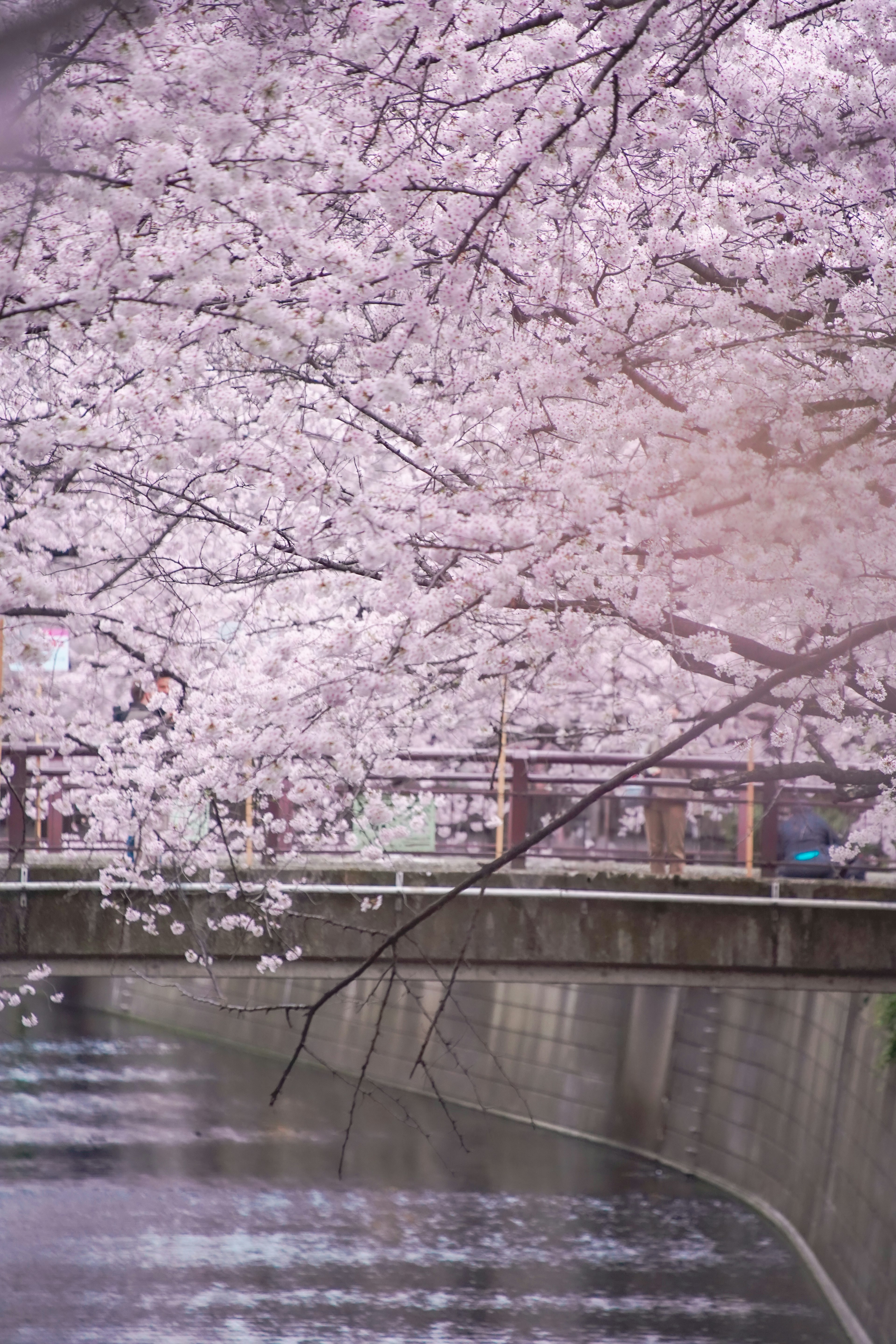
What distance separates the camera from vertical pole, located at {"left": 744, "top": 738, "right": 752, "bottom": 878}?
10969 millimetres

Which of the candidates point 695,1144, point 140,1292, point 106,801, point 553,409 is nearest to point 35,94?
point 553,409

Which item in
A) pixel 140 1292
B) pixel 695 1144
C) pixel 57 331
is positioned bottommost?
pixel 140 1292

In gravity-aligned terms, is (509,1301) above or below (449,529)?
below

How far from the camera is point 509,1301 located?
1392 centimetres

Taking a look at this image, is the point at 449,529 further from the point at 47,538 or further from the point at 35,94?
the point at 47,538

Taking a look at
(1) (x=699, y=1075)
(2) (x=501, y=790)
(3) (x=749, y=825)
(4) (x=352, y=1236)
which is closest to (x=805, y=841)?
(3) (x=749, y=825)

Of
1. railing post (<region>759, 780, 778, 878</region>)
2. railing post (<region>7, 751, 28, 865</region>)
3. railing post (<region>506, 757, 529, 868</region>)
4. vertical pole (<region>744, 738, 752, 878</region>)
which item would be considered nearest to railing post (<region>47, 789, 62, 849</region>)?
railing post (<region>7, 751, 28, 865</region>)

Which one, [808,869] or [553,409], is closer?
[553,409]

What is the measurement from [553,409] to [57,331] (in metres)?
2.40

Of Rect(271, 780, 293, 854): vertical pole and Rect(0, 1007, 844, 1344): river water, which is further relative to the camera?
Rect(0, 1007, 844, 1344): river water

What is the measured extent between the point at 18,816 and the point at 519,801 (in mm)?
3553

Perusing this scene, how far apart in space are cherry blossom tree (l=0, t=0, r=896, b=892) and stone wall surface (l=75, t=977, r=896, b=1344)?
3.55 meters

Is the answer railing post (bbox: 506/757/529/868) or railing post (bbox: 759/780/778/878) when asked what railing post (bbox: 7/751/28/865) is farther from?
railing post (bbox: 759/780/778/878)

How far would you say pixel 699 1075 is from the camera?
18250mm
